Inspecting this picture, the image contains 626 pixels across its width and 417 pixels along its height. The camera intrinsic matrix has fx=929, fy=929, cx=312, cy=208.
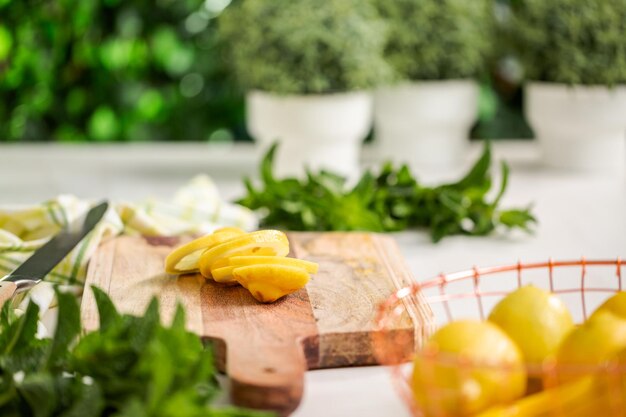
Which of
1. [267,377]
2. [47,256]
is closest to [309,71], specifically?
[47,256]

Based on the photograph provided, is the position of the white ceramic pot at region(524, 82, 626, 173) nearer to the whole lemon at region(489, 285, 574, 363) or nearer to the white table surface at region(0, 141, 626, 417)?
the white table surface at region(0, 141, 626, 417)

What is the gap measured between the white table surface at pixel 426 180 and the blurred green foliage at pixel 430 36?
196 millimetres

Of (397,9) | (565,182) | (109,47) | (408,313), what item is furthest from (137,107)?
(408,313)

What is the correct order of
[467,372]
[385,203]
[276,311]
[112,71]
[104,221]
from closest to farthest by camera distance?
[467,372] → [276,311] → [104,221] → [385,203] → [112,71]

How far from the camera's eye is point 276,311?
0.74 m

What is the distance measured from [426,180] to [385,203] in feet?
1.30

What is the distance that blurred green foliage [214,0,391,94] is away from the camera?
1.49m

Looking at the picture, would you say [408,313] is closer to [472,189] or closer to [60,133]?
[472,189]

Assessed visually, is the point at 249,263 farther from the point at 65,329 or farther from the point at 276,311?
the point at 65,329

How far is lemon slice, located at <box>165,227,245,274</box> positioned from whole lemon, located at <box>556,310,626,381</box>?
340mm

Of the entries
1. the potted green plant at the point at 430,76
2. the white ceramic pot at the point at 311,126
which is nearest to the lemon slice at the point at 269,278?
the white ceramic pot at the point at 311,126

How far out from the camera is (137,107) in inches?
78.7

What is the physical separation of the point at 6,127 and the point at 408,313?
4.89 feet

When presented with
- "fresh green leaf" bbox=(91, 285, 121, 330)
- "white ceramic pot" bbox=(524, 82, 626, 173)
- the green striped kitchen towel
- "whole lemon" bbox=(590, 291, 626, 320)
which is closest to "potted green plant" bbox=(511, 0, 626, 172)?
"white ceramic pot" bbox=(524, 82, 626, 173)
